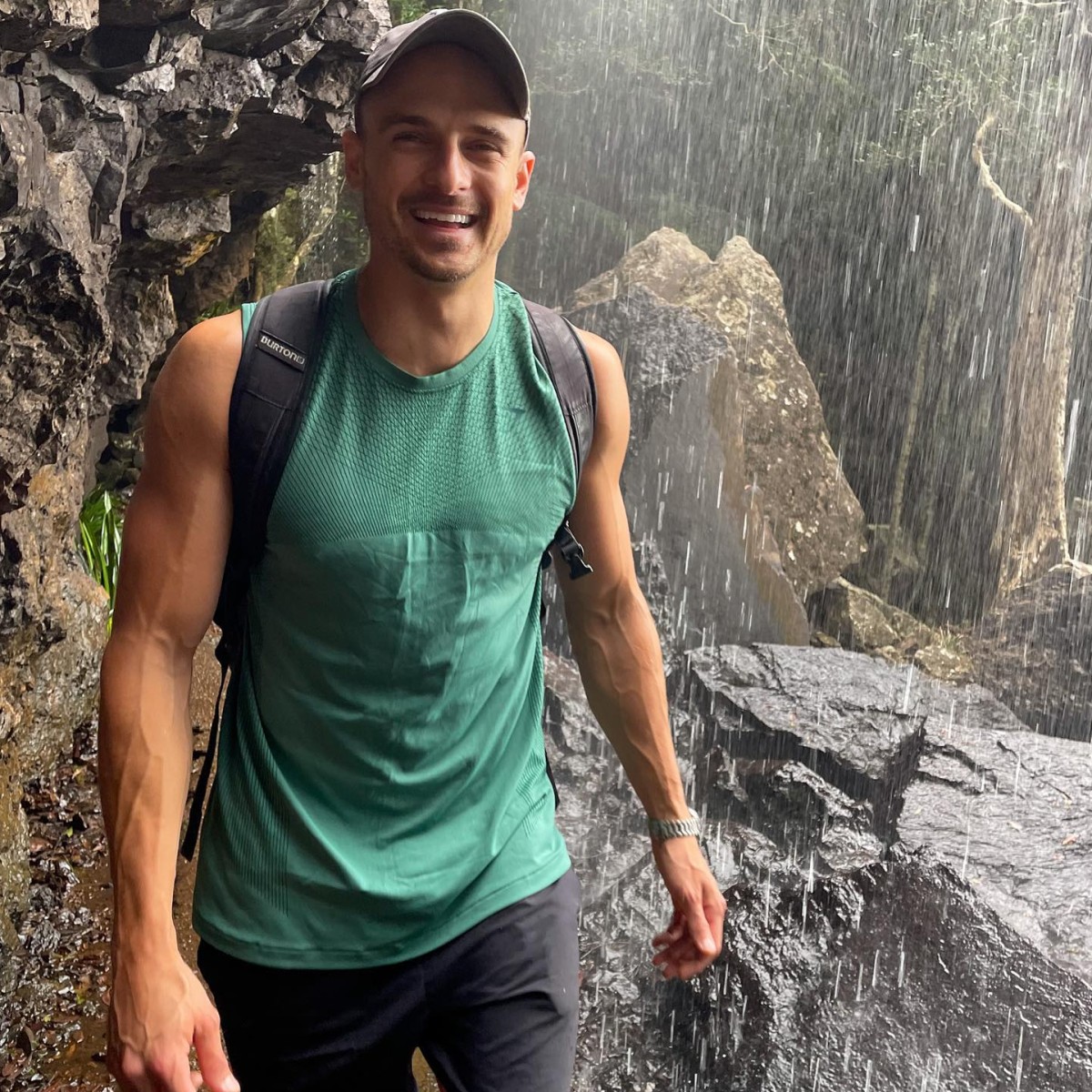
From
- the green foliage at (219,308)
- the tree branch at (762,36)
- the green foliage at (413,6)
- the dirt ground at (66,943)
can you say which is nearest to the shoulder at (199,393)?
the dirt ground at (66,943)

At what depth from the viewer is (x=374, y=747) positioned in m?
1.58

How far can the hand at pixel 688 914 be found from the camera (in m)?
1.84

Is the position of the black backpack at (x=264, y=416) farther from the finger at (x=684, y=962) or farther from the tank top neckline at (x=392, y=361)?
the finger at (x=684, y=962)

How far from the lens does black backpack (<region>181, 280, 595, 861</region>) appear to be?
4.91 feet

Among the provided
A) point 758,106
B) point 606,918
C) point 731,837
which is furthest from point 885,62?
point 606,918

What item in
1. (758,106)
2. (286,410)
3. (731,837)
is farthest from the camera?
(758,106)

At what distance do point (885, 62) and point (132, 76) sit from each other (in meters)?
10.7

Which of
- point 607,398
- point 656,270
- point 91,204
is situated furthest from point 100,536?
point 656,270

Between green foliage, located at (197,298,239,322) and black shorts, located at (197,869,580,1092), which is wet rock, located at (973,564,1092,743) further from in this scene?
black shorts, located at (197,869,580,1092)

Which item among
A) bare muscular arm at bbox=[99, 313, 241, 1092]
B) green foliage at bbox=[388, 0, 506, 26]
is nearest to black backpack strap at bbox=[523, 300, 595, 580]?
bare muscular arm at bbox=[99, 313, 241, 1092]

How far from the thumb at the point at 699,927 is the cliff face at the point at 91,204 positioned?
2.18 metres

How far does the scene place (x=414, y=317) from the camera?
1618 mm

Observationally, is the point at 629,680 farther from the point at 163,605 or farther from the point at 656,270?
the point at 656,270

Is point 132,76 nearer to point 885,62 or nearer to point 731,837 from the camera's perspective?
point 731,837
